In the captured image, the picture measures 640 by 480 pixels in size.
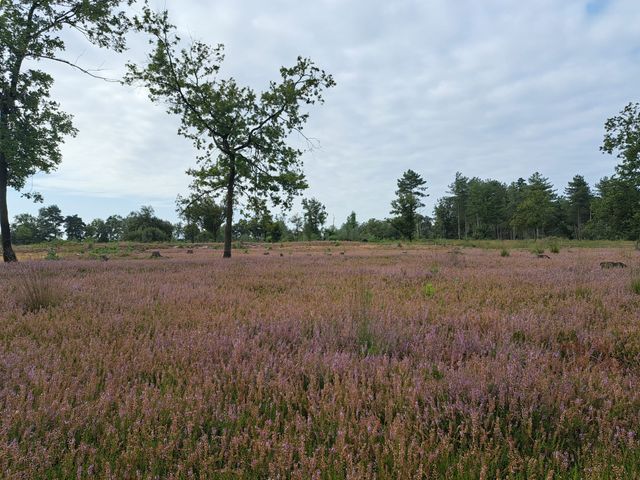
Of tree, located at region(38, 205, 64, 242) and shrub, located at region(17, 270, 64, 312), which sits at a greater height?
tree, located at region(38, 205, 64, 242)

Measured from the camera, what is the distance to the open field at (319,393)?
175 cm

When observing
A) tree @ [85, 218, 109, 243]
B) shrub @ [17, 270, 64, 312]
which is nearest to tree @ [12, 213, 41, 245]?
tree @ [85, 218, 109, 243]

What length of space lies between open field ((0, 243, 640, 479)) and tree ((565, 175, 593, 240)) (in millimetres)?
104277

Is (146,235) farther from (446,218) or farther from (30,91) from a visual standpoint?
(446,218)

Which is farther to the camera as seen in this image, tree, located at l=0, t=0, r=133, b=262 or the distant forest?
the distant forest

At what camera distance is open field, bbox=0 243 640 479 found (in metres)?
1.75

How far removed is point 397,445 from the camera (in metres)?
1.78

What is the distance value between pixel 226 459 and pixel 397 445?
3.10 feet

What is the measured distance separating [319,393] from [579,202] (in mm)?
108969

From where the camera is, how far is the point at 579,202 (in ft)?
287

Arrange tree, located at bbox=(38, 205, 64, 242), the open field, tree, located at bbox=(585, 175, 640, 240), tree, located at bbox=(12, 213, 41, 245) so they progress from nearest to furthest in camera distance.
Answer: the open field < tree, located at bbox=(585, 175, 640, 240) < tree, located at bbox=(12, 213, 41, 245) < tree, located at bbox=(38, 205, 64, 242)

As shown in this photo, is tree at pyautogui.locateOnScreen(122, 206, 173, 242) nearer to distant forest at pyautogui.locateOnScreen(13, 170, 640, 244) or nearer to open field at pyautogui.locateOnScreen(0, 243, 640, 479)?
distant forest at pyautogui.locateOnScreen(13, 170, 640, 244)

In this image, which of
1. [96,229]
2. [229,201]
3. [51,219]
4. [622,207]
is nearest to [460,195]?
[622,207]

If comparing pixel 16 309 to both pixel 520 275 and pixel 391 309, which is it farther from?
pixel 520 275
